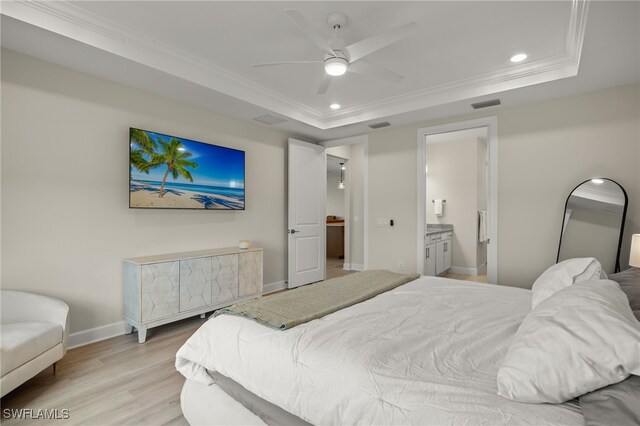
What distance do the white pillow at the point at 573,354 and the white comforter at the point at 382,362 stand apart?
59mm

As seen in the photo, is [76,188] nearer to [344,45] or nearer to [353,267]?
[344,45]

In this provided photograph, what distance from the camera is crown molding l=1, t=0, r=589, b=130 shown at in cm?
226

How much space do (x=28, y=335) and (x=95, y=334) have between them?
40.4 inches

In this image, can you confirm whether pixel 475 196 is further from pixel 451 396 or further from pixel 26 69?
pixel 26 69

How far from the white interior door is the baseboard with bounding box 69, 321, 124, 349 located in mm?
2287

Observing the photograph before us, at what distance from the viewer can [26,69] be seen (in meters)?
2.61

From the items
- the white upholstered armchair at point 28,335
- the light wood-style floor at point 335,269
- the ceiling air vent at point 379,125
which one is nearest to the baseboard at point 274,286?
the light wood-style floor at point 335,269

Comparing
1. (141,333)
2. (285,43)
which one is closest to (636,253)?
(285,43)

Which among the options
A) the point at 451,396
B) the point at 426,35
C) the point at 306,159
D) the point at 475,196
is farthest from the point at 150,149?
the point at 475,196

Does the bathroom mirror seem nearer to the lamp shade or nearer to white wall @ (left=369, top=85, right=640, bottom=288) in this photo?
white wall @ (left=369, top=85, right=640, bottom=288)

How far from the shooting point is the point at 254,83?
359 cm

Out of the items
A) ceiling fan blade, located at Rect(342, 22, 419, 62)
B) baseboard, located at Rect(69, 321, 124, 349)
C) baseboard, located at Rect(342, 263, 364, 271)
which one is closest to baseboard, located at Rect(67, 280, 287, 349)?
baseboard, located at Rect(69, 321, 124, 349)

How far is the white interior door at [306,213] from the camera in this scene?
486 centimetres

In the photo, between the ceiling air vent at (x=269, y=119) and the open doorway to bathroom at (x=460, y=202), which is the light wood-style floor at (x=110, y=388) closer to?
the ceiling air vent at (x=269, y=119)
